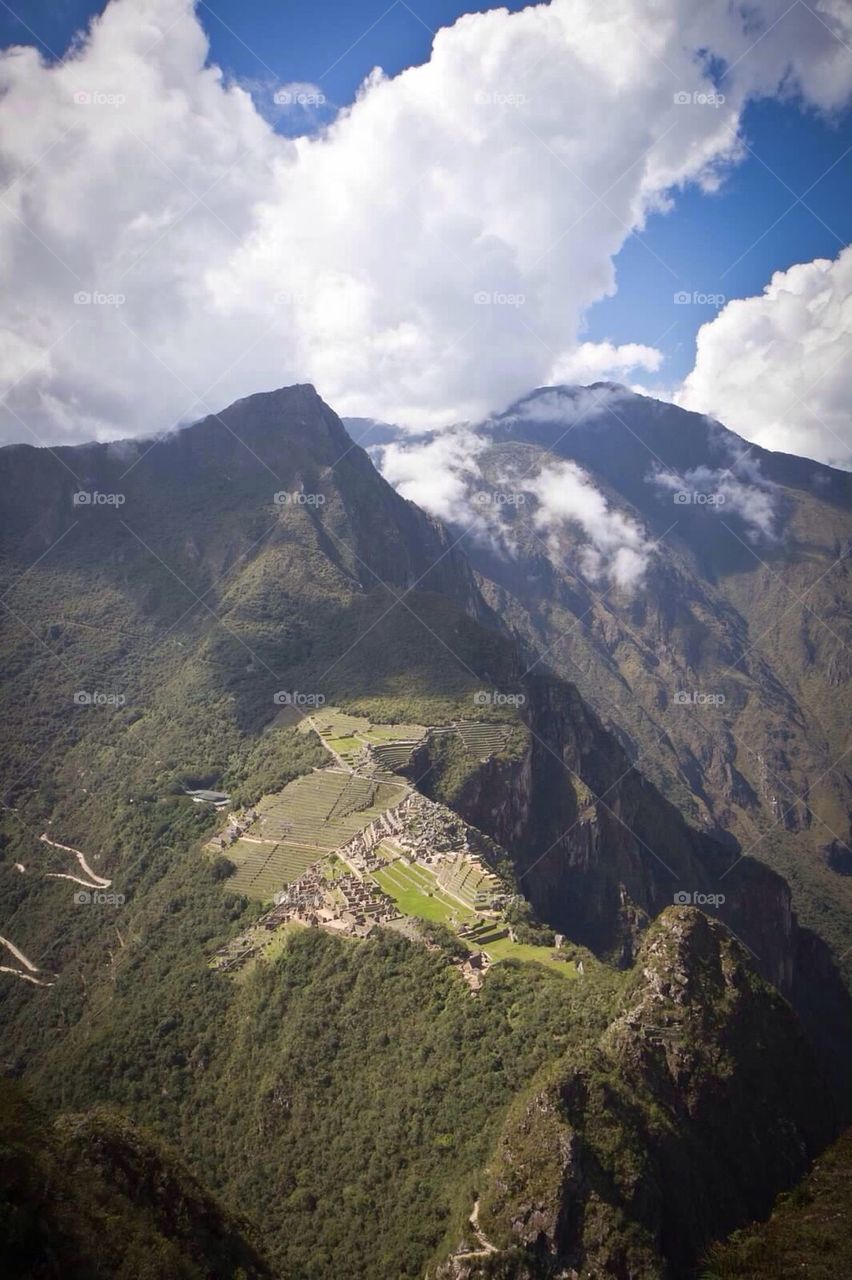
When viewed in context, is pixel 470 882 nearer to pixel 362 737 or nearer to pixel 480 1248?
pixel 480 1248

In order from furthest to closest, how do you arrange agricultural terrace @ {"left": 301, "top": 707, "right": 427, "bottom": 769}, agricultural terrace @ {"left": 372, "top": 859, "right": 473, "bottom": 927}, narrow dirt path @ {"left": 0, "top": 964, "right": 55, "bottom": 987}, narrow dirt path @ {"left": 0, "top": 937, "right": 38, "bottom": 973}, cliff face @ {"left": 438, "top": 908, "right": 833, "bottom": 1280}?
agricultural terrace @ {"left": 301, "top": 707, "right": 427, "bottom": 769} → narrow dirt path @ {"left": 0, "top": 937, "right": 38, "bottom": 973} → narrow dirt path @ {"left": 0, "top": 964, "right": 55, "bottom": 987} → agricultural terrace @ {"left": 372, "top": 859, "right": 473, "bottom": 927} → cliff face @ {"left": 438, "top": 908, "right": 833, "bottom": 1280}

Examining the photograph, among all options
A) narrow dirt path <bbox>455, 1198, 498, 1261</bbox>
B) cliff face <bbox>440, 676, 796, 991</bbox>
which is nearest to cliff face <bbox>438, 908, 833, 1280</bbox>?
narrow dirt path <bbox>455, 1198, 498, 1261</bbox>

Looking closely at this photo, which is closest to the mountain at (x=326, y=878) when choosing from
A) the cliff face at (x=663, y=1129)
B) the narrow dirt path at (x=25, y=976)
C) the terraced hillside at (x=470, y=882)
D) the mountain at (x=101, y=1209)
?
the cliff face at (x=663, y=1129)

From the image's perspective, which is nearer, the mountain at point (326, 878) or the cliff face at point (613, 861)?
the mountain at point (326, 878)

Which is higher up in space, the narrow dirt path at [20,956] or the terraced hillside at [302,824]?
the terraced hillside at [302,824]

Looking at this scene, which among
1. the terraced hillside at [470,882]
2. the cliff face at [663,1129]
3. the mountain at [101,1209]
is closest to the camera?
the mountain at [101,1209]

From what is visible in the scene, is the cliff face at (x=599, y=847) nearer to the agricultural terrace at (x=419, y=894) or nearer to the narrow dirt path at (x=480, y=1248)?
the agricultural terrace at (x=419, y=894)

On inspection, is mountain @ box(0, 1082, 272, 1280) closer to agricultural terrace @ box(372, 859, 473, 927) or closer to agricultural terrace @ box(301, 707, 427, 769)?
agricultural terrace @ box(372, 859, 473, 927)
